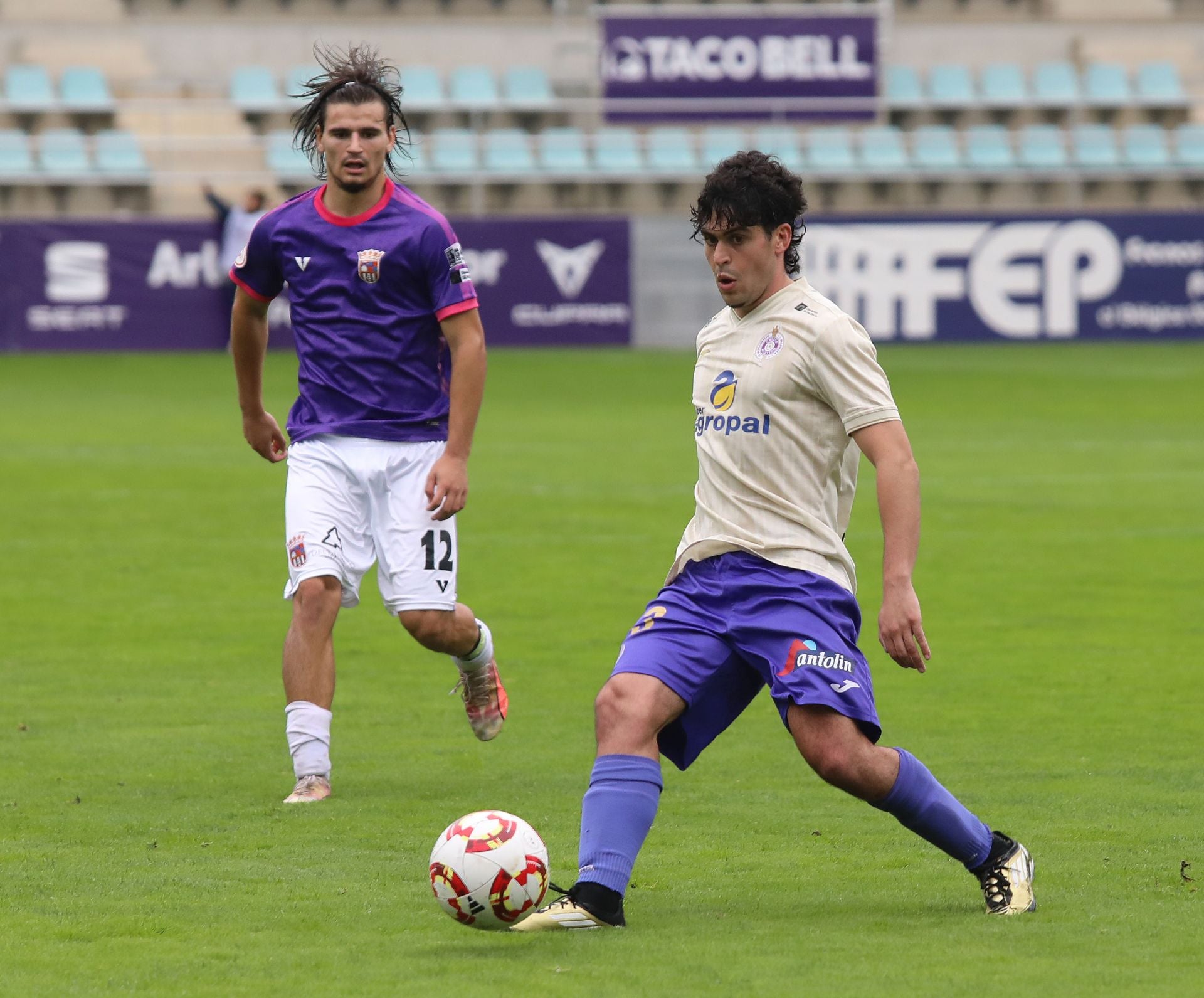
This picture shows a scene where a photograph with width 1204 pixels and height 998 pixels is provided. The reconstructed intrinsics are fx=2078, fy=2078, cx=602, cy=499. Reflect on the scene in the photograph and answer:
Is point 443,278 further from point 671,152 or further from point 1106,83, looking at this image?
point 1106,83

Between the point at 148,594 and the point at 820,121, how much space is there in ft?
73.9

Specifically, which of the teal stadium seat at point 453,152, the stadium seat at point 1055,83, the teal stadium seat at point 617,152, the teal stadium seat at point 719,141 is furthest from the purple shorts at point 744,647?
the stadium seat at point 1055,83

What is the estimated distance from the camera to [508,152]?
1209 inches

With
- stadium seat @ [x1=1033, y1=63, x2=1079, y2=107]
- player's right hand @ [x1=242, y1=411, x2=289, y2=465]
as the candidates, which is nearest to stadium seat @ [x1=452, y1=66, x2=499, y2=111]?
stadium seat @ [x1=1033, y1=63, x2=1079, y2=107]

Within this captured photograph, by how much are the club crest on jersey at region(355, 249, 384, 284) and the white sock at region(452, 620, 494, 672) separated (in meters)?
1.19

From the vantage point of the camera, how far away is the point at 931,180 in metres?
31.8

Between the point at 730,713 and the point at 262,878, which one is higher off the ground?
the point at 730,713

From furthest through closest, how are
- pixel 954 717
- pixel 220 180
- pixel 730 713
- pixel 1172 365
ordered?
pixel 220 180
pixel 1172 365
pixel 954 717
pixel 730 713

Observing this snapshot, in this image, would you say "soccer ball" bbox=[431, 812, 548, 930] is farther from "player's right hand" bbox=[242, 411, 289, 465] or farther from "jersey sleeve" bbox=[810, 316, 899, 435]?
"player's right hand" bbox=[242, 411, 289, 465]

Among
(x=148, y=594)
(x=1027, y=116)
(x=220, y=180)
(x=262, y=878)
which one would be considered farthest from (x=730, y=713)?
(x=1027, y=116)

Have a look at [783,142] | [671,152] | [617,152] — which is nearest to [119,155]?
[617,152]

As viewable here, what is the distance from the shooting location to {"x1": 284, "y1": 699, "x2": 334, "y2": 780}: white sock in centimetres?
620

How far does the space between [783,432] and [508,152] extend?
86.5 ft

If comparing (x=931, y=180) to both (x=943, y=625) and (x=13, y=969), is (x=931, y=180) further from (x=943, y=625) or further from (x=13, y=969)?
(x=13, y=969)
